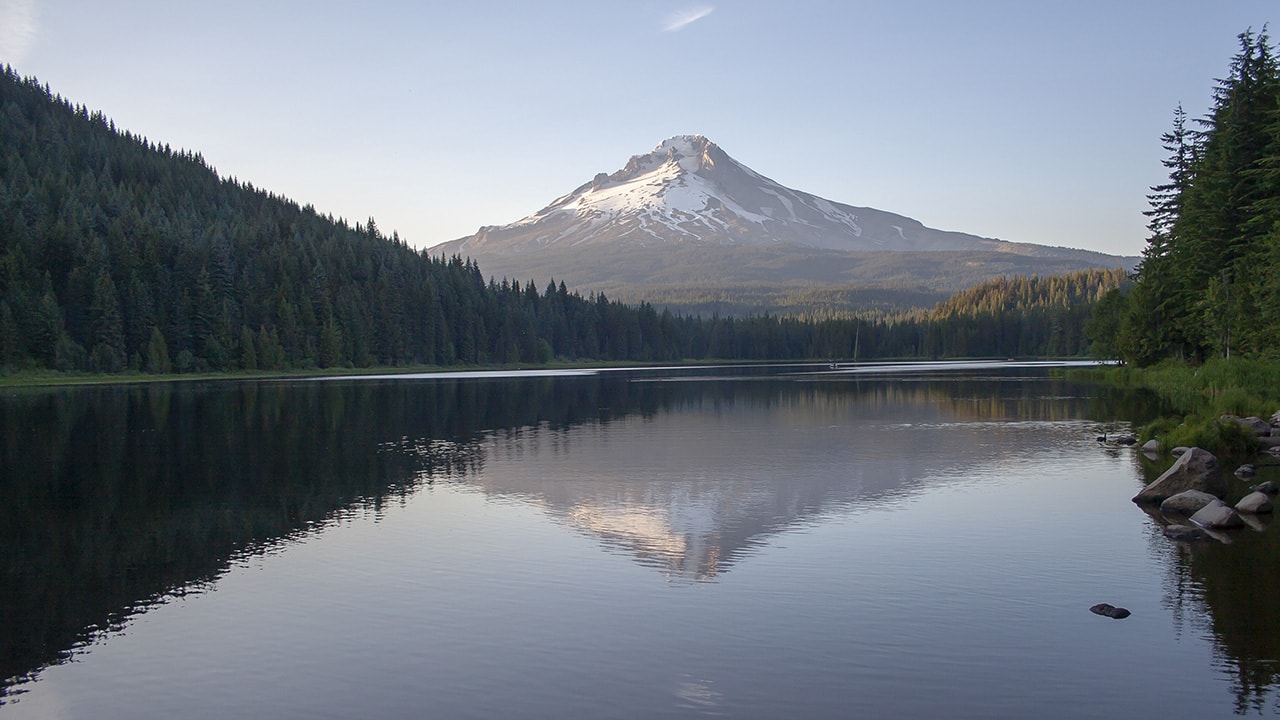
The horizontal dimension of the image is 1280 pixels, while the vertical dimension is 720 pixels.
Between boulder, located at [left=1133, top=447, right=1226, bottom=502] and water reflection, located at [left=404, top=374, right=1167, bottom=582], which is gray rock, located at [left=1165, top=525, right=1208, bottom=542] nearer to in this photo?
boulder, located at [left=1133, top=447, right=1226, bottom=502]

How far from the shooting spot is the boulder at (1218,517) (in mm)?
23453

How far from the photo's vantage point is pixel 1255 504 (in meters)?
25.0

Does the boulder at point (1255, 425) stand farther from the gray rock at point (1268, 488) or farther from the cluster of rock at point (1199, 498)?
the cluster of rock at point (1199, 498)

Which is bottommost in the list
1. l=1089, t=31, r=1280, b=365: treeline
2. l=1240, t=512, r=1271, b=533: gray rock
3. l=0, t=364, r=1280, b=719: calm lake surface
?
l=0, t=364, r=1280, b=719: calm lake surface

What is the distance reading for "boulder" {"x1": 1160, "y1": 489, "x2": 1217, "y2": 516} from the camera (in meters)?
25.5

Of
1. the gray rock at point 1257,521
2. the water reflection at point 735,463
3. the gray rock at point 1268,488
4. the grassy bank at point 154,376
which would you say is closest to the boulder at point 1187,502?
the gray rock at point 1257,521

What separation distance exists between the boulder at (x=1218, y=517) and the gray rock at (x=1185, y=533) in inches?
21.6

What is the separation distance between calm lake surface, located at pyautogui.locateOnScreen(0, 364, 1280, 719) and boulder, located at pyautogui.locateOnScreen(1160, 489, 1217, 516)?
1.08 meters

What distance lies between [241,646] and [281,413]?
48028mm

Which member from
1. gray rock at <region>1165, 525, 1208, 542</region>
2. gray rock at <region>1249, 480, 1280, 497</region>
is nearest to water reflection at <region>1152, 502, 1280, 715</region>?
gray rock at <region>1165, 525, 1208, 542</region>

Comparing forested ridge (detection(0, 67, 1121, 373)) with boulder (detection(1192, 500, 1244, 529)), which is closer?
boulder (detection(1192, 500, 1244, 529))

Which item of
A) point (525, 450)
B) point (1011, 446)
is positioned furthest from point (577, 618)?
point (1011, 446)

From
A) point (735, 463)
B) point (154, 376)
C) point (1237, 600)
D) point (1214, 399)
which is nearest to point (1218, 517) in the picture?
point (1237, 600)

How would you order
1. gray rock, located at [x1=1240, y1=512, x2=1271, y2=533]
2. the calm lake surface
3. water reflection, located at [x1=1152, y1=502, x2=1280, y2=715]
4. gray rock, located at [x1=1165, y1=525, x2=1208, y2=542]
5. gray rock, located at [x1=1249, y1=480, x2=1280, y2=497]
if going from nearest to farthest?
the calm lake surface < water reflection, located at [x1=1152, y1=502, x2=1280, y2=715] < gray rock, located at [x1=1165, y1=525, x2=1208, y2=542] < gray rock, located at [x1=1240, y1=512, x2=1271, y2=533] < gray rock, located at [x1=1249, y1=480, x2=1280, y2=497]
